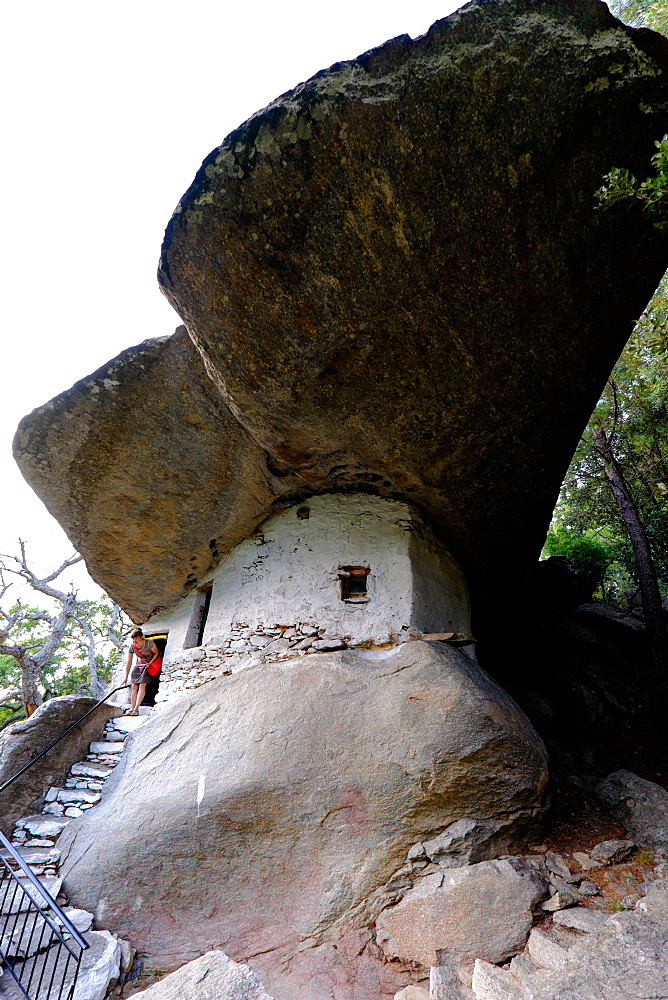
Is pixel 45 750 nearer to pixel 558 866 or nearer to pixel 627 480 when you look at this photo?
pixel 558 866

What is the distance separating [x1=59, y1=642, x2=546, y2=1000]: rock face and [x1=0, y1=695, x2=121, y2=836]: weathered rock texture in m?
0.73

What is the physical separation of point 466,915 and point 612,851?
161 cm

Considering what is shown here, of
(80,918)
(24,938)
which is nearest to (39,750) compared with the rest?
(80,918)

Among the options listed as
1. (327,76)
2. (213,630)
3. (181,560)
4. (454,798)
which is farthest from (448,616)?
(327,76)

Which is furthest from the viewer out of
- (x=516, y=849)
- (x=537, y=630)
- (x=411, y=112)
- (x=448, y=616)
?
(x=537, y=630)

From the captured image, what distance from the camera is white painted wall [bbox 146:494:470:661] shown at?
657 centimetres

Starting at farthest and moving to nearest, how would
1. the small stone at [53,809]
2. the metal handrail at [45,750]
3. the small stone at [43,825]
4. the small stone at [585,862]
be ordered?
the small stone at [53,809]
the metal handrail at [45,750]
the small stone at [43,825]
the small stone at [585,862]

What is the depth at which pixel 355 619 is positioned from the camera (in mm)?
6566

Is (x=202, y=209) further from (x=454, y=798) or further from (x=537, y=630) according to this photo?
(x=537, y=630)

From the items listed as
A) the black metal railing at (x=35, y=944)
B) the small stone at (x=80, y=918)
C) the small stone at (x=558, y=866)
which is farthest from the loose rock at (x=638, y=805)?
the small stone at (x=80, y=918)

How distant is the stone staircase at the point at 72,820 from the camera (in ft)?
13.7

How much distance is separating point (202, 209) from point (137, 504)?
3.99 m

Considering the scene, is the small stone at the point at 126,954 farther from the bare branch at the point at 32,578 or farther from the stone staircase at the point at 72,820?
the bare branch at the point at 32,578

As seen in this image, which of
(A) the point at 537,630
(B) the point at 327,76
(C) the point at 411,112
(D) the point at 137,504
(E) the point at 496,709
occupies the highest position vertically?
(B) the point at 327,76
